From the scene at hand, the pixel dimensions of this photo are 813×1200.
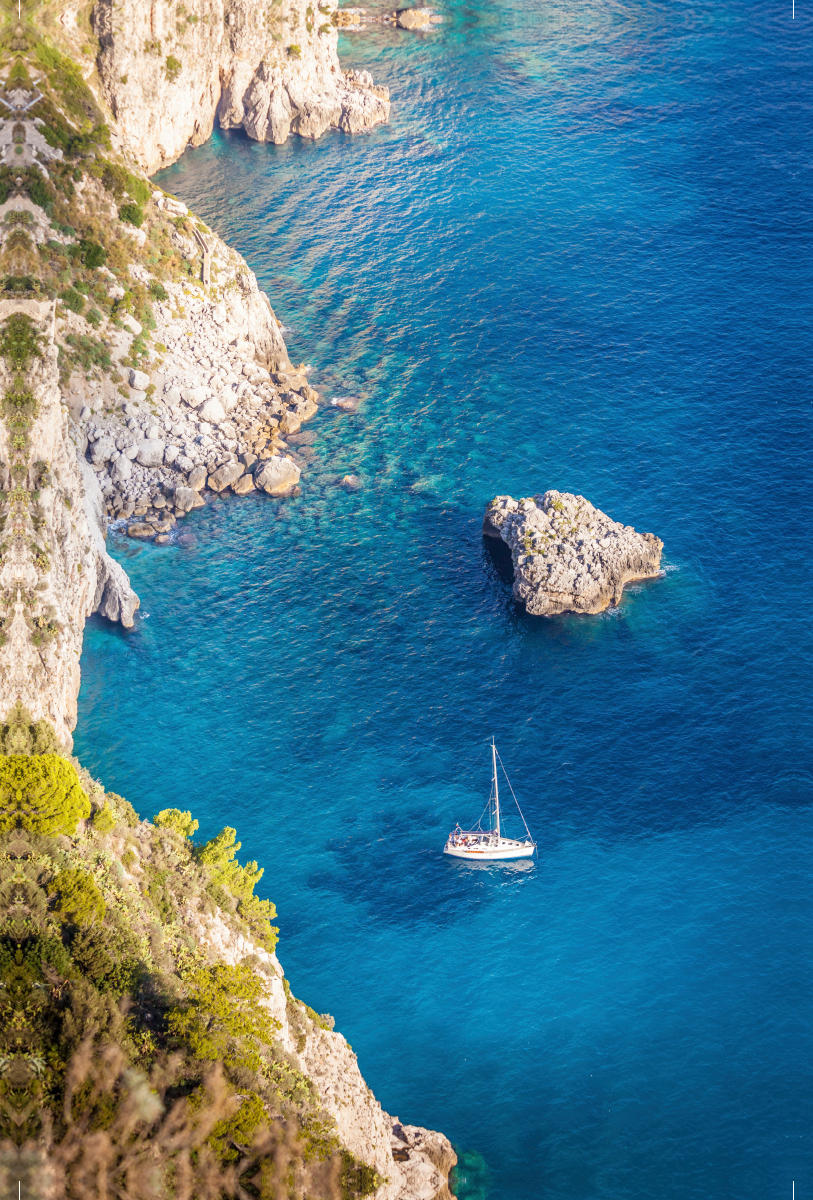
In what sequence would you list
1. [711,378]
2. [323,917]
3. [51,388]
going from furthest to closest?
1. [711,378]
2. [51,388]
3. [323,917]

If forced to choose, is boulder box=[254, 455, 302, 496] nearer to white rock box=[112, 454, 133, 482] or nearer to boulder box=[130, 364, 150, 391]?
white rock box=[112, 454, 133, 482]

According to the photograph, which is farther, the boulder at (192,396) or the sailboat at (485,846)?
the boulder at (192,396)

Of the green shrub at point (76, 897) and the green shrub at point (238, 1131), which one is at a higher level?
the green shrub at point (76, 897)

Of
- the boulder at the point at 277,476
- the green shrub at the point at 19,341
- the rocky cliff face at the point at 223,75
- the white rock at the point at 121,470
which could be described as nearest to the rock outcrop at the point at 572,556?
the boulder at the point at 277,476

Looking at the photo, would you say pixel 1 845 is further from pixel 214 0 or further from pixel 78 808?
pixel 214 0

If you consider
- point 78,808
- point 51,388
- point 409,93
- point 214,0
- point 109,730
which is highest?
point 214,0

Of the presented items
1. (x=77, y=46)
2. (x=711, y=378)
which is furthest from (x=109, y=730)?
(x=77, y=46)

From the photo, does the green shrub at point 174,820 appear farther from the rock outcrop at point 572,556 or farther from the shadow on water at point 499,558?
the shadow on water at point 499,558
